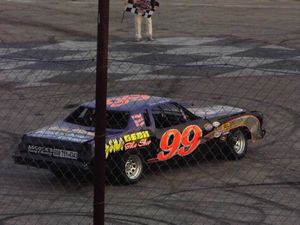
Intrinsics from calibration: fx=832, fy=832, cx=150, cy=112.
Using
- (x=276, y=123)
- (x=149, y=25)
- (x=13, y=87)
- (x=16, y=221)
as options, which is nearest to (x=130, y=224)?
(x=16, y=221)

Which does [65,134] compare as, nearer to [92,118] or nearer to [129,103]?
[92,118]

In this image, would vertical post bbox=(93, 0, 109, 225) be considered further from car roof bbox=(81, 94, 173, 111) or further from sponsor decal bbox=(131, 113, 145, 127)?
car roof bbox=(81, 94, 173, 111)

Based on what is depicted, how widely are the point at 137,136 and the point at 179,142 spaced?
0.72m

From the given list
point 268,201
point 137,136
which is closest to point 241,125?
point 137,136

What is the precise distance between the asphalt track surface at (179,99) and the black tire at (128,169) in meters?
0.11

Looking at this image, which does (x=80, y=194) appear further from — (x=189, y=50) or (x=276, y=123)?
(x=189, y=50)

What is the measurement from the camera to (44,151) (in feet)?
36.7

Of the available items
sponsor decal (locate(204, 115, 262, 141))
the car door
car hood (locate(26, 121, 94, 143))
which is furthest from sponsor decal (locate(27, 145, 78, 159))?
sponsor decal (locate(204, 115, 262, 141))

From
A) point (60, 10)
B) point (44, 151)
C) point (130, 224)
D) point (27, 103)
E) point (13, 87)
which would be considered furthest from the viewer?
point (60, 10)

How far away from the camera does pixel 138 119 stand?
11.8 m

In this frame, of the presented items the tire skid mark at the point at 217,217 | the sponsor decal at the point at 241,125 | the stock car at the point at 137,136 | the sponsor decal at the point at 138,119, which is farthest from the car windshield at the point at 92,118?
the tire skid mark at the point at 217,217

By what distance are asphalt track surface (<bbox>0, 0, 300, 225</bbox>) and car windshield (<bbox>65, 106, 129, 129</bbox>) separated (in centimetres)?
83

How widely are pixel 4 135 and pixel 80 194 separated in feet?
13.3

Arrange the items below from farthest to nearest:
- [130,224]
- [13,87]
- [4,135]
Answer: [13,87], [4,135], [130,224]
